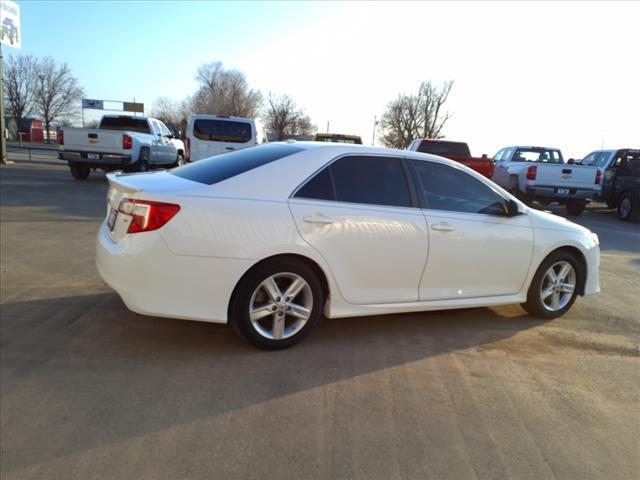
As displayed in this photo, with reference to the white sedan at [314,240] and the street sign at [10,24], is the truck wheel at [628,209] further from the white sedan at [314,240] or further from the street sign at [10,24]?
the street sign at [10,24]

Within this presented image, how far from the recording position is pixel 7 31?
20156 mm

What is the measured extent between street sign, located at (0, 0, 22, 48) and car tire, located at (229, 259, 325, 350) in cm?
2176

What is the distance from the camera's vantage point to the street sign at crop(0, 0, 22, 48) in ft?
65.0

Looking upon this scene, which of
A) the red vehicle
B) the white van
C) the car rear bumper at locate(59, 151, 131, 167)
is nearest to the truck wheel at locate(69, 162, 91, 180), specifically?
the car rear bumper at locate(59, 151, 131, 167)

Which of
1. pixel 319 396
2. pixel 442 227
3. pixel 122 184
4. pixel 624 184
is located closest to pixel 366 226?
pixel 442 227

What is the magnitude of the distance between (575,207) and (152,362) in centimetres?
1484

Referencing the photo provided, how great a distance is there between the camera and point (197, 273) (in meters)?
3.58

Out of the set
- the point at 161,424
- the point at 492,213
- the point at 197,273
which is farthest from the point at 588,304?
the point at 161,424

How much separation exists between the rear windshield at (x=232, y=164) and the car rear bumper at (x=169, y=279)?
65 centimetres

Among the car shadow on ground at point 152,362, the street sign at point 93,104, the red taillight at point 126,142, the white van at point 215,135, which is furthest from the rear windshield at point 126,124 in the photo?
the street sign at point 93,104

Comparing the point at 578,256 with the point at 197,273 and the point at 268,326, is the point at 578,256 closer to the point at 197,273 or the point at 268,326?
the point at 268,326

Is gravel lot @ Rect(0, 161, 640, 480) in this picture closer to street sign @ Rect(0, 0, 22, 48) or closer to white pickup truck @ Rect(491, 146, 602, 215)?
white pickup truck @ Rect(491, 146, 602, 215)

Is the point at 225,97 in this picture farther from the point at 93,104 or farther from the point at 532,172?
the point at 532,172

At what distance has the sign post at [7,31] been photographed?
19766 millimetres
